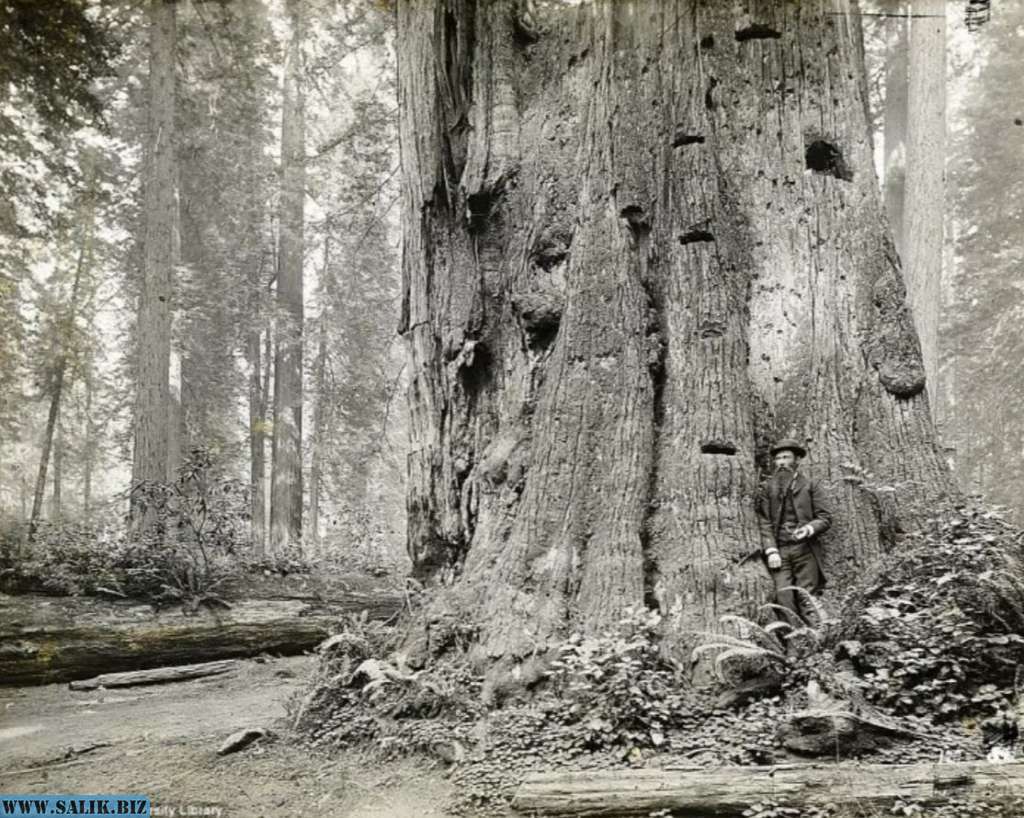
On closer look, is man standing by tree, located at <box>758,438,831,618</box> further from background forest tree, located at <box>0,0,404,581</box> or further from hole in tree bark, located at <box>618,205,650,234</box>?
background forest tree, located at <box>0,0,404,581</box>

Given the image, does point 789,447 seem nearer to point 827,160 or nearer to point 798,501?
point 798,501

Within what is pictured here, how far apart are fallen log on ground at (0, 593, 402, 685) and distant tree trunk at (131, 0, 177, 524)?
3.48m

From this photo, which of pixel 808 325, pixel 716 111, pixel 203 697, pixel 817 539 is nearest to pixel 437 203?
pixel 716 111

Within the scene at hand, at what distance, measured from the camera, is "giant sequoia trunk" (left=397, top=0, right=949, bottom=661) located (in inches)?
194

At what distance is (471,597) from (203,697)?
9.96ft

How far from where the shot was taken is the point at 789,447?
5.07 m

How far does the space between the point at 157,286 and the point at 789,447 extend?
10.2m

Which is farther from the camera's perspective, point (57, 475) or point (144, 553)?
point (57, 475)

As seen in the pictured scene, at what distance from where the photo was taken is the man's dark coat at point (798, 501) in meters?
4.97

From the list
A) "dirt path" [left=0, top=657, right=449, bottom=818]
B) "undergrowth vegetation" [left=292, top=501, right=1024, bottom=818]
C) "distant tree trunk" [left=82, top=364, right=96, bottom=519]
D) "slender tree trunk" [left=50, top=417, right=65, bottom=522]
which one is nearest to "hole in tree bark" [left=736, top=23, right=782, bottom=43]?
"undergrowth vegetation" [left=292, top=501, right=1024, bottom=818]

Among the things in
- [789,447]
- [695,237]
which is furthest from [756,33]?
[789,447]

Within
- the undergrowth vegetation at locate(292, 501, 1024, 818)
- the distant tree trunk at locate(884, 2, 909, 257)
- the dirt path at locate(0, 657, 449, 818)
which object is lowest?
the dirt path at locate(0, 657, 449, 818)

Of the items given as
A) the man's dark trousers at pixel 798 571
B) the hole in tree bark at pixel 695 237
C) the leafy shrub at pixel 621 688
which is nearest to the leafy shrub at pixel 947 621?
the man's dark trousers at pixel 798 571

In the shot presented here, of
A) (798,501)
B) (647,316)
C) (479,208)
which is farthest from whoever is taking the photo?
(479,208)
